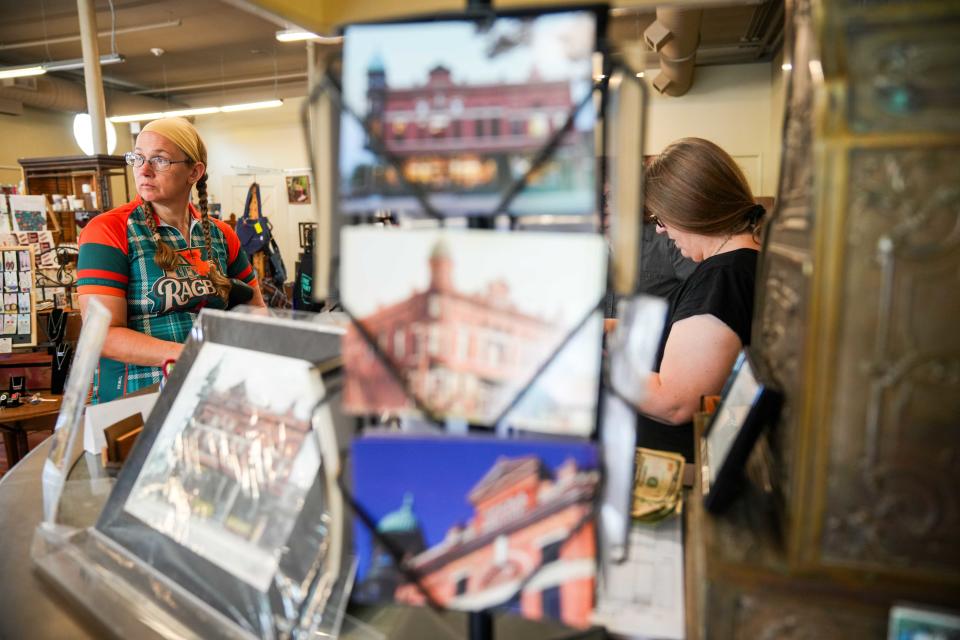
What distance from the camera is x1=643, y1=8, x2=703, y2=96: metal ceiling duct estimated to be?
494 cm

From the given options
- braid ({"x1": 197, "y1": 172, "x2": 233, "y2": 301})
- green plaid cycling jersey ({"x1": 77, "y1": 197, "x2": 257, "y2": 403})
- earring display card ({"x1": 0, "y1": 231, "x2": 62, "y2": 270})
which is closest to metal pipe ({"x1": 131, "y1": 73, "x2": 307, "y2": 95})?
earring display card ({"x1": 0, "y1": 231, "x2": 62, "y2": 270})

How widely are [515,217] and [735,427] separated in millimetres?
448

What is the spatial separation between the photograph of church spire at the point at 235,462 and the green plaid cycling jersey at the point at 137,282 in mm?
1019

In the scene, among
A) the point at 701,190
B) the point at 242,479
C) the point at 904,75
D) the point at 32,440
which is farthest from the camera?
the point at 32,440

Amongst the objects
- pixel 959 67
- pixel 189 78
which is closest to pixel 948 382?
pixel 959 67

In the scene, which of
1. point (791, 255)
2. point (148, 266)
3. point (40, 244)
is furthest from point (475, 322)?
point (40, 244)

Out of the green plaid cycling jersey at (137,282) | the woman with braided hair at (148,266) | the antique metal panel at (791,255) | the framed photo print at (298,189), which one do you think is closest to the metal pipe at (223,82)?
the framed photo print at (298,189)

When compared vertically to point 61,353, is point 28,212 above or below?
above

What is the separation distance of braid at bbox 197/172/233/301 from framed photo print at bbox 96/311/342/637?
1.14 m

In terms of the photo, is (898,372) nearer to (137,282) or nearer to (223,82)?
(137,282)

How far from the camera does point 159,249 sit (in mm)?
1804

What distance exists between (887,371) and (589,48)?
35 cm

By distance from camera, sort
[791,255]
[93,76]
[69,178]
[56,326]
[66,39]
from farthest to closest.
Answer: [66,39], [69,178], [93,76], [56,326], [791,255]

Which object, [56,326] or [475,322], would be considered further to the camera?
[56,326]
